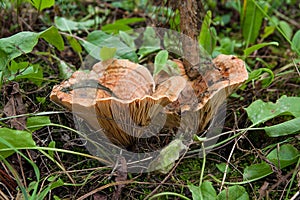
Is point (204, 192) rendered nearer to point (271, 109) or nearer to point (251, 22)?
point (271, 109)

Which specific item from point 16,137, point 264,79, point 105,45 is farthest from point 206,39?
point 16,137

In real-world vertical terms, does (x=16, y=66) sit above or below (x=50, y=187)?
above

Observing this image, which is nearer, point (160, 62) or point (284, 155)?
point (284, 155)

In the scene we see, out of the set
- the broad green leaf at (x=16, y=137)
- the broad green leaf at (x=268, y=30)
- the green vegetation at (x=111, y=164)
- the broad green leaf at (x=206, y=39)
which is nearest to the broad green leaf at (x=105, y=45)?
the green vegetation at (x=111, y=164)

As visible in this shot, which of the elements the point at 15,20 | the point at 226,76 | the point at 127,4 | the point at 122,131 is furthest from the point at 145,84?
the point at 127,4

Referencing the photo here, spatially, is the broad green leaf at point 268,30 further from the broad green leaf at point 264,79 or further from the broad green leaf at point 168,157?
the broad green leaf at point 168,157

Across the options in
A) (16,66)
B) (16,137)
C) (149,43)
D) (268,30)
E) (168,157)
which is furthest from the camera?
(268,30)

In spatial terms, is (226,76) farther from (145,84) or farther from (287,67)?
(287,67)
